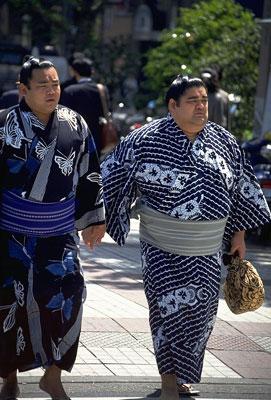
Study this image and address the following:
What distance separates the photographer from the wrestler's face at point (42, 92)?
6.38 metres

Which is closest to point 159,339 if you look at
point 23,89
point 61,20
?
point 23,89

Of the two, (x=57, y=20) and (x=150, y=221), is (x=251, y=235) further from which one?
(x=57, y=20)

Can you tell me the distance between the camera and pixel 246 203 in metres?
6.86

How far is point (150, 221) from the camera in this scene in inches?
260

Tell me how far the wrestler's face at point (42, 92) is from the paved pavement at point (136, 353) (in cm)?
145

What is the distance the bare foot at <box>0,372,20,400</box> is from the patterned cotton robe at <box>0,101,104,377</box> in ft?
0.26

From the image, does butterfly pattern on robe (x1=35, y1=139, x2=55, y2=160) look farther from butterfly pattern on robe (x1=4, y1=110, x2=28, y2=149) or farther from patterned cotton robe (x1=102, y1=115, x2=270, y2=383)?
patterned cotton robe (x1=102, y1=115, x2=270, y2=383)

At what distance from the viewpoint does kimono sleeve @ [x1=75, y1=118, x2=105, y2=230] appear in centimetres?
655

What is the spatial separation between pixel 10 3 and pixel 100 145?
21223mm

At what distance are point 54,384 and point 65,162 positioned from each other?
1.09m

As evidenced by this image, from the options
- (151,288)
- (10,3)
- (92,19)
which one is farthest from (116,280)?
(92,19)

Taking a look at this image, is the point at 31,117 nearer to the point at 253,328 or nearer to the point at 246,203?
the point at 246,203

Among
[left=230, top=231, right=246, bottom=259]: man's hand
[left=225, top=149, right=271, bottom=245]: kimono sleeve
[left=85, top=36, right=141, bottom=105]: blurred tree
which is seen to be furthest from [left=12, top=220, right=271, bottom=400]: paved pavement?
[left=85, top=36, right=141, bottom=105]: blurred tree

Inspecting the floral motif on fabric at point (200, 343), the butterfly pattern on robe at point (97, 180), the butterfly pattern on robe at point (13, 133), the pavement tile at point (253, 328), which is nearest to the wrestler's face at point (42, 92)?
the butterfly pattern on robe at point (13, 133)
